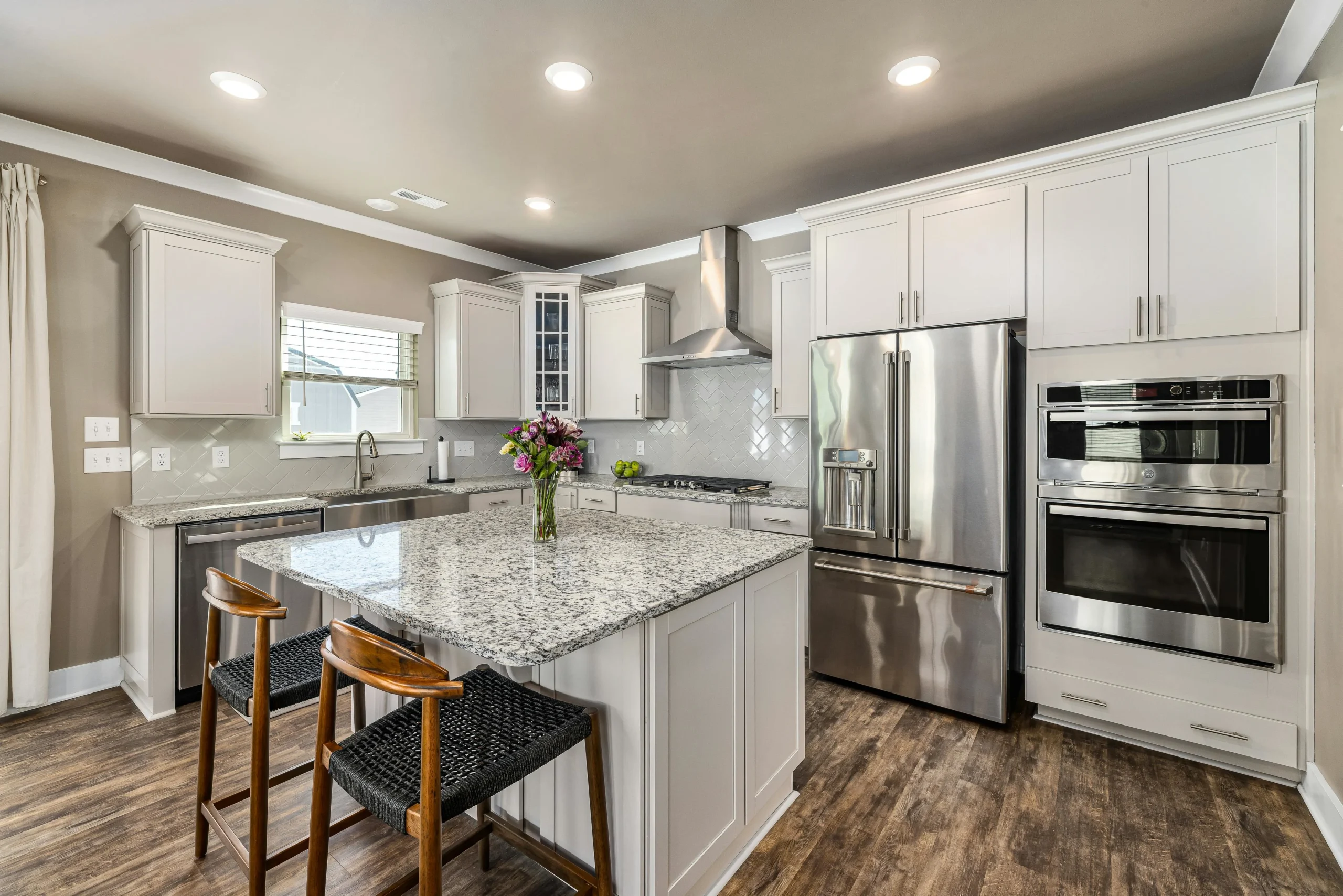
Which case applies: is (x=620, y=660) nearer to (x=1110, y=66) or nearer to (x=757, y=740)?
(x=757, y=740)

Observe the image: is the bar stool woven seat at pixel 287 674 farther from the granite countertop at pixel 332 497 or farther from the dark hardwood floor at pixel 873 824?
the granite countertop at pixel 332 497

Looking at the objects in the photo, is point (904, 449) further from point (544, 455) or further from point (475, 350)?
point (475, 350)

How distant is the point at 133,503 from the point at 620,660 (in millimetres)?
3005

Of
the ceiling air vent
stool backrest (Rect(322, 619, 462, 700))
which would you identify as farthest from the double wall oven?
the ceiling air vent

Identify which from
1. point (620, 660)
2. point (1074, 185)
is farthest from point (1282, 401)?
point (620, 660)

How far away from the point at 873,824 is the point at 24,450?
3.68m

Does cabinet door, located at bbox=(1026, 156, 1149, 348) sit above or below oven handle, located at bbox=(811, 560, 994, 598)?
above

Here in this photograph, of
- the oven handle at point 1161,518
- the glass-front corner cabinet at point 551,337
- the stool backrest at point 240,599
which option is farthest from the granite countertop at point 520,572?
the glass-front corner cabinet at point 551,337

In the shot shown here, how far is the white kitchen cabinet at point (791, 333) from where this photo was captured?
11.6ft

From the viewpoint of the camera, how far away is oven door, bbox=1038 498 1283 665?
213 centimetres

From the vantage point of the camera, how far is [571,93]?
2420 mm

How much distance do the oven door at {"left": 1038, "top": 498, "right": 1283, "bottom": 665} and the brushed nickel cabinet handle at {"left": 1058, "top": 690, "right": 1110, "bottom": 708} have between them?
0.27 m

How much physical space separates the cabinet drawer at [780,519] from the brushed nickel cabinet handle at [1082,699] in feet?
4.17

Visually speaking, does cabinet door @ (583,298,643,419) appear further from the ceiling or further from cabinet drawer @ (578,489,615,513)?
the ceiling
